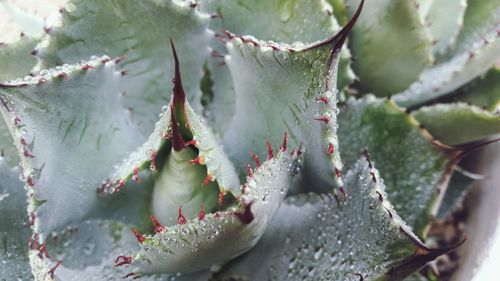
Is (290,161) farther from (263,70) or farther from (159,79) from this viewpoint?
(159,79)

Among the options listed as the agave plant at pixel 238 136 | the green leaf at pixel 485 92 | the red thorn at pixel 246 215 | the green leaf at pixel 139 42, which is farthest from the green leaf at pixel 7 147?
the green leaf at pixel 485 92

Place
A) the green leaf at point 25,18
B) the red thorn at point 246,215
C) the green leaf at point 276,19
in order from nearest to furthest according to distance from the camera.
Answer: the red thorn at point 246,215 < the green leaf at point 276,19 < the green leaf at point 25,18

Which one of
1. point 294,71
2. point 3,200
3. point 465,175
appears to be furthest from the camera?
point 465,175

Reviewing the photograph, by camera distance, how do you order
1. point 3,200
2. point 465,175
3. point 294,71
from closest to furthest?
point 294,71, point 3,200, point 465,175

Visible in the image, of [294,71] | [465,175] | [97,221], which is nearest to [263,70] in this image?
[294,71]

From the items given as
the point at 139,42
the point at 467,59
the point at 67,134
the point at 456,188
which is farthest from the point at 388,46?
the point at 67,134

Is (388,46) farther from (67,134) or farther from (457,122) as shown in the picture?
(67,134)

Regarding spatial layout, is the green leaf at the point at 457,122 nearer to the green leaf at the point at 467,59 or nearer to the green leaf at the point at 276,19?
the green leaf at the point at 467,59
